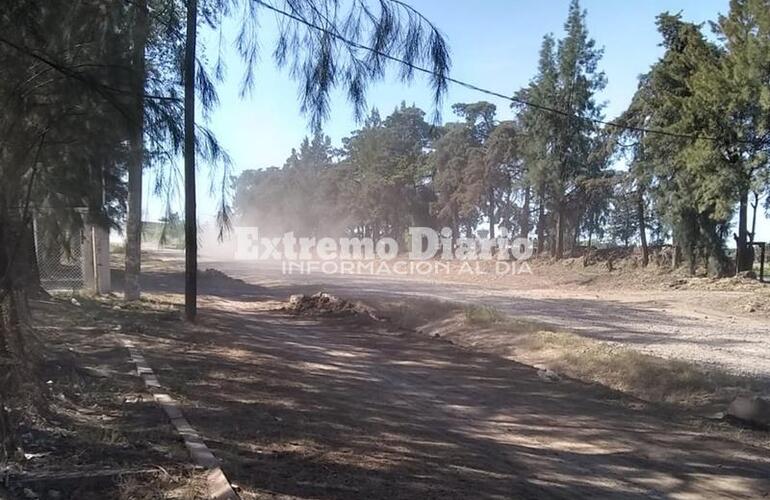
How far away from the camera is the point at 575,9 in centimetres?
4047

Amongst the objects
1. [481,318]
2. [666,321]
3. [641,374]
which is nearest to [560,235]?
[666,321]

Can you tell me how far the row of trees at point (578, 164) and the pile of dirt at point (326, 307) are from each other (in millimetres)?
3734

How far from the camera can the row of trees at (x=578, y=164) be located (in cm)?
2541

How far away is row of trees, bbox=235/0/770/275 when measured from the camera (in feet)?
83.4

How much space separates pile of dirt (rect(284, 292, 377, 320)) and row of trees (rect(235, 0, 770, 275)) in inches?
147

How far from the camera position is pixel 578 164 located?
41.5 meters

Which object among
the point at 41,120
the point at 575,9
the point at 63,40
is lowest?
the point at 41,120

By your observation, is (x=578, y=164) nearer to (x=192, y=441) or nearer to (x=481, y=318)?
(x=481, y=318)

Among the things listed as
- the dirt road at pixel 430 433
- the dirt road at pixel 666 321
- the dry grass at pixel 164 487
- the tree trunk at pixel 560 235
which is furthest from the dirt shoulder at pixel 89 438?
the tree trunk at pixel 560 235

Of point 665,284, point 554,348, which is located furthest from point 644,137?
point 554,348

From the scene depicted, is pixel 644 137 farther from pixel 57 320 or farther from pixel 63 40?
pixel 63 40

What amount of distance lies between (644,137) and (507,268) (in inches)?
470

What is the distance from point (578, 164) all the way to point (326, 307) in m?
29.5

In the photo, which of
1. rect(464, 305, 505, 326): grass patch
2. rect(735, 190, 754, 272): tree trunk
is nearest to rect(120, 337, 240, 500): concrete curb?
rect(464, 305, 505, 326): grass patch
